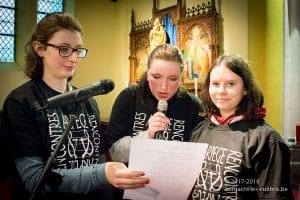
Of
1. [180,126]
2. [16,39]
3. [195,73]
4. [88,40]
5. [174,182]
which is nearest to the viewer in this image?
[174,182]

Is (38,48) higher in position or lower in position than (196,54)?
lower

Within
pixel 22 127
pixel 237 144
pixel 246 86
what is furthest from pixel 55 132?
pixel 246 86

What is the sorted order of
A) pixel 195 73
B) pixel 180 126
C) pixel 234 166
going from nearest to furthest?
pixel 234 166, pixel 180 126, pixel 195 73

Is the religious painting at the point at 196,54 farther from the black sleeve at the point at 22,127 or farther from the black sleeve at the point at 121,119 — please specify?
the black sleeve at the point at 22,127

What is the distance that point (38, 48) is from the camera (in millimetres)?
1532

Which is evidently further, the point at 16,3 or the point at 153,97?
the point at 16,3

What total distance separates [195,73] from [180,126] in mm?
4104

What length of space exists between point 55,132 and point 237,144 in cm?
82

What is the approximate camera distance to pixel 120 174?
127cm

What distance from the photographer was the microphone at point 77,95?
120 cm

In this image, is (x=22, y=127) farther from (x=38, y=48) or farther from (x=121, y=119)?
(x=121, y=119)

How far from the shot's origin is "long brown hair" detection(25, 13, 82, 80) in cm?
150

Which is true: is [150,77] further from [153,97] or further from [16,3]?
[16,3]

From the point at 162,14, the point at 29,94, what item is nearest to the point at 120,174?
the point at 29,94
